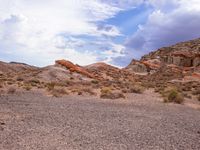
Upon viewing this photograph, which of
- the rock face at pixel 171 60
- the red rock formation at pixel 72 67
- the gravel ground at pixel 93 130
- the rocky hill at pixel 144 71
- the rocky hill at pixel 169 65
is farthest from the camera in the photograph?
the rock face at pixel 171 60

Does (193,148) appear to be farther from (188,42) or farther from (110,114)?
(188,42)

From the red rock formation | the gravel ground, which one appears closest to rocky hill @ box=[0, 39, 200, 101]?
the red rock formation

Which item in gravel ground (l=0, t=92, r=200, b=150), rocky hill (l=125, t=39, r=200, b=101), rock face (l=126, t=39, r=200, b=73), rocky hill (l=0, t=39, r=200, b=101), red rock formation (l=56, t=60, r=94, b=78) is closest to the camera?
gravel ground (l=0, t=92, r=200, b=150)

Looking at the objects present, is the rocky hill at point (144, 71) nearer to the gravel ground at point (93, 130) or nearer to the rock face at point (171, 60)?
the rock face at point (171, 60)

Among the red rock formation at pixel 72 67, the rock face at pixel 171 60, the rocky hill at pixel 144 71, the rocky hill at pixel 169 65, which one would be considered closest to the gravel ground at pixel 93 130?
the rocky hill at pixel 144 71

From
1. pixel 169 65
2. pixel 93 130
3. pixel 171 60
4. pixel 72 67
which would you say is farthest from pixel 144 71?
pixel 93 130

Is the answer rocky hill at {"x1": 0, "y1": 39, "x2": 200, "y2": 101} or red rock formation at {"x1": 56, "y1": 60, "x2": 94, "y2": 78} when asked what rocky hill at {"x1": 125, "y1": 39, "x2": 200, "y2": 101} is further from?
red rock formation at {"x1": 56, "y1": 60, "x2": 94, "y2": 78}

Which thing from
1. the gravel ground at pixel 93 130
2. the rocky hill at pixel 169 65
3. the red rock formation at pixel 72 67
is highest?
the rocky hill at pixel 169 65

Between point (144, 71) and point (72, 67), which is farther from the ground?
point (144, 71)

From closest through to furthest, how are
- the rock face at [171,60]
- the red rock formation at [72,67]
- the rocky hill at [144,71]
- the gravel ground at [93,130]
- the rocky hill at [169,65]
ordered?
1. the gravel ground at [93,130]
2. the rocky hill at [144,71]
3. the red rock formation at [72,67]
4. the rocky hill at [169,65]
5. the rock face at [171,60]

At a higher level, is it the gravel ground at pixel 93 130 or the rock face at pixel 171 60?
the rock face at pixel 171 60

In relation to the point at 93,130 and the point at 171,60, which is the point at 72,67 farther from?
the point at 93,130

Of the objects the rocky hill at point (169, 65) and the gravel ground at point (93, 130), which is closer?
the gravel ground at point (93, 130)

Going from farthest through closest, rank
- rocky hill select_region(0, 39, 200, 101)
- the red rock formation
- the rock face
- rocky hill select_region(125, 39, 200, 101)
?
the rock face < rocky hill select_region(125, 39, 200, 101) < the red rock formation < rocky hill select_region(0, 39, 200, 101)
